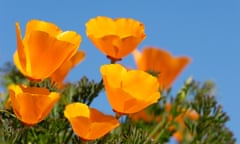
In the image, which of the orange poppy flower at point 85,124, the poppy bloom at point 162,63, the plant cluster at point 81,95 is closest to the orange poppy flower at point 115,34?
the plant cluster at point 81,95

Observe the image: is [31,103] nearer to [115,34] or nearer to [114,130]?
[115,34]

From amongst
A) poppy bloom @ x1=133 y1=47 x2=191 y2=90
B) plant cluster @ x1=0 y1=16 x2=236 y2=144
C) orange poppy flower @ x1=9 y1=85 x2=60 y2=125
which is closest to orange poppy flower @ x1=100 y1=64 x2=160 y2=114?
plant cluster @ x1=0 y1=16 x2=236 y2=144

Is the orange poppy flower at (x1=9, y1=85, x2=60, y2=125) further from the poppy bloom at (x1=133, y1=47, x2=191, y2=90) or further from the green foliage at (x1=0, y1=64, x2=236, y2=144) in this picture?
the poppy bloom at (x1=133, y1=47, x2=191, y2=90)

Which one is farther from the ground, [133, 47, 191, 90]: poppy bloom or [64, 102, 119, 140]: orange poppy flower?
[133, 47, 191, 90]: poppy bloom

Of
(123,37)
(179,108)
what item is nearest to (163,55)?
(179,108)

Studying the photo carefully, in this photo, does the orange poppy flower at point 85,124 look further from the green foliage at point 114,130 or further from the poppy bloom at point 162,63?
the poppy bloom at point 162,63

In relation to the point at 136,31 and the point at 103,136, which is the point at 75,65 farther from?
the point at 103,136
